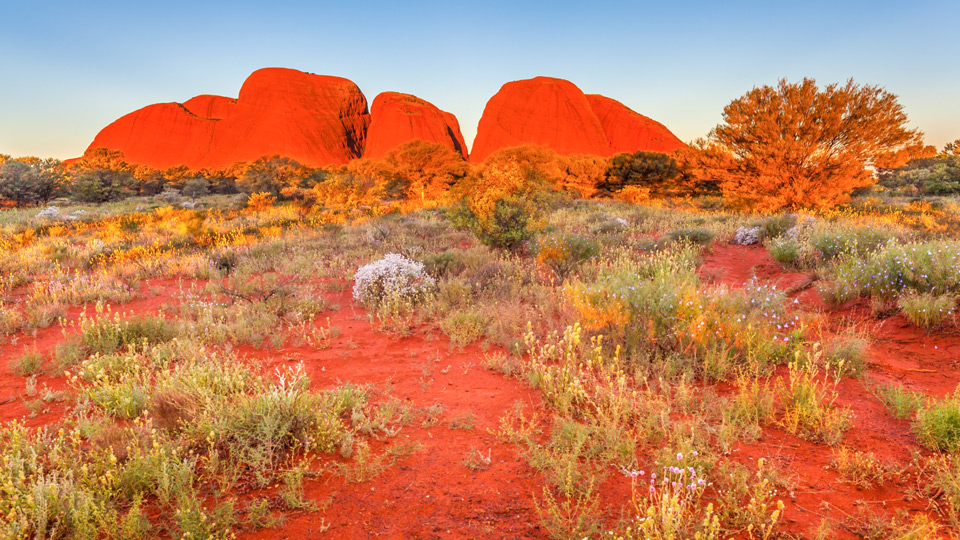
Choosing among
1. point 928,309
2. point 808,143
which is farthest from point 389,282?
point 808,143

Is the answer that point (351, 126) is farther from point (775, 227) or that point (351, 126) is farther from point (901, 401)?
point (901, 401)

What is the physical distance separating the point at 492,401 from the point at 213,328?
3.81m

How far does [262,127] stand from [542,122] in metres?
51.1

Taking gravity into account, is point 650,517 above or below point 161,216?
below

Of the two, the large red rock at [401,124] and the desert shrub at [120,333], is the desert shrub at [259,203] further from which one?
the large red rock at [401,124]

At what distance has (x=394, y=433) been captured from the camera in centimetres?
311

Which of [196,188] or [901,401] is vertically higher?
[196,188]

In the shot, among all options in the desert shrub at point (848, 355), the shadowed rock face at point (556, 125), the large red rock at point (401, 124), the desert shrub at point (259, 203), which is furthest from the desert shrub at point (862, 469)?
the large red rock at point (401, 124)

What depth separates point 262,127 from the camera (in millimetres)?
77000

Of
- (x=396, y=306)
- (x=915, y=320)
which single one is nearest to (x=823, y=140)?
(x=915, y=320)

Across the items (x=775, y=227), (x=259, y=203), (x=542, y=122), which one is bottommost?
(x=775, y=227)

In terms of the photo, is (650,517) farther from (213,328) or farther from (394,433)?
(213,328)

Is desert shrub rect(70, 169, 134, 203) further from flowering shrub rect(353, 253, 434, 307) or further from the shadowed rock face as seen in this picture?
the shadowed rock face

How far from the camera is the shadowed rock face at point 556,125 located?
224 feet
